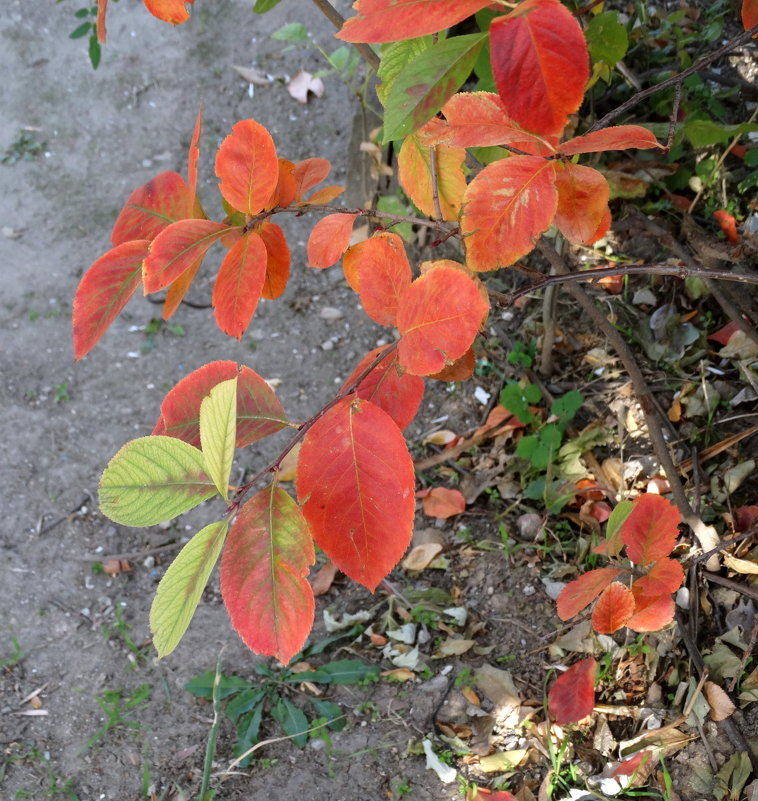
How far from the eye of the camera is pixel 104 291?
845 millimetres

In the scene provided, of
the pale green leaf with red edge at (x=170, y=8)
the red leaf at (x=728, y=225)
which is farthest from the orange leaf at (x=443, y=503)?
the pale green leaf with red edge at (x=170, y=8)

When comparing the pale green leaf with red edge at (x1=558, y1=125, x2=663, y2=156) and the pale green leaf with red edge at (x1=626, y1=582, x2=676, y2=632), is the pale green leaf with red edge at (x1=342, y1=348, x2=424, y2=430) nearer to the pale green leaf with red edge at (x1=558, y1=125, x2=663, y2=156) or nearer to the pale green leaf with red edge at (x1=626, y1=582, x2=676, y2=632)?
the pale green leaf with red edge at (x1=558, y1=125, x2=663, y2=156)

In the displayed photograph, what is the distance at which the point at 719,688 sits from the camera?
118 centimetres

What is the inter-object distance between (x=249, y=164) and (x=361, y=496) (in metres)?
0.40

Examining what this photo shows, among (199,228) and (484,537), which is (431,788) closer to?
(484,537)

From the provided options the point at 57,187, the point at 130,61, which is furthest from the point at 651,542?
the point at 130,61

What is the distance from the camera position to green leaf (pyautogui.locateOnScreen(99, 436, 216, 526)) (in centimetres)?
72

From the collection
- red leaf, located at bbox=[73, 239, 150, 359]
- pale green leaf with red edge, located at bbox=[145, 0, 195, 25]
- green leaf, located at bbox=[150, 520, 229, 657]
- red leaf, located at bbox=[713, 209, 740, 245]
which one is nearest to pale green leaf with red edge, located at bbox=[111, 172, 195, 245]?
red leaf, located at bbox=[73, 239, 150, 359]

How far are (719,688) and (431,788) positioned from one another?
53cm

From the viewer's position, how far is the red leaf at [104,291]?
83 cm

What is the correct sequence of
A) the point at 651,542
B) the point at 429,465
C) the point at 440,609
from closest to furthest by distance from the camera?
1. the point at 651,542
2. the point at 440,609
3. the point at 429,465

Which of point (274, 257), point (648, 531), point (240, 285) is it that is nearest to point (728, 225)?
point (648, 531)

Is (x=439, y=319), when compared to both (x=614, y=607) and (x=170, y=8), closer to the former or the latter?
(x=170, y=8)

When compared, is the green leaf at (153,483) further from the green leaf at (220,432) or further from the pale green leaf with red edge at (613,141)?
the pale green leaf with red edge at (613,141)
